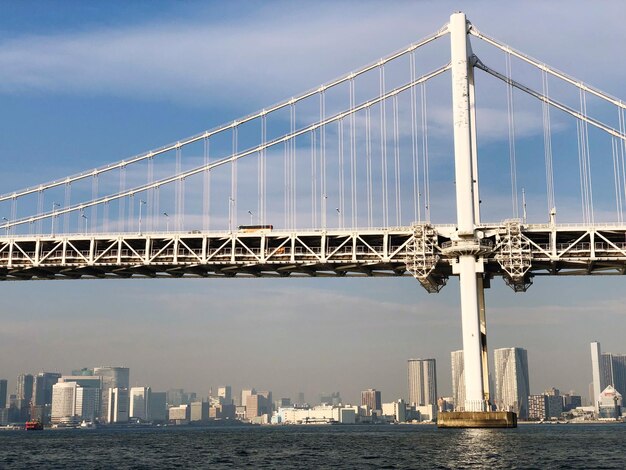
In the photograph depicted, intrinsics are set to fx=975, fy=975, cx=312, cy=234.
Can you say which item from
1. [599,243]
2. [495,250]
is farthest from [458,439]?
[599,243]

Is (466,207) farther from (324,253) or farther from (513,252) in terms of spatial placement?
(324,253)

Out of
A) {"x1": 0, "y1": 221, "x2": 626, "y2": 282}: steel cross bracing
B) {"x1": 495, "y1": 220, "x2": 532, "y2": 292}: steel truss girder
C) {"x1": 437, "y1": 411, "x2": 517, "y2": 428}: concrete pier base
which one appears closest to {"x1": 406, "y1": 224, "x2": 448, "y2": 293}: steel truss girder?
{"x1": 0, "y1": 221, "x2": 626, "y2": 282}: steel cross bracing

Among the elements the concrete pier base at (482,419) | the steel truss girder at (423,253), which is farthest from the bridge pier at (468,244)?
the steel truss girder at (423,253)

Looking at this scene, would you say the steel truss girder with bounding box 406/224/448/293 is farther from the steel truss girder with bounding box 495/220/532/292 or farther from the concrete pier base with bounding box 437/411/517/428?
the concrete pier base with bounding box 437/411/517/428

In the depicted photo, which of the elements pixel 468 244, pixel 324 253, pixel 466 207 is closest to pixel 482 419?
pixel 468 244

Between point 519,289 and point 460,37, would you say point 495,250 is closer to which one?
point 519,289

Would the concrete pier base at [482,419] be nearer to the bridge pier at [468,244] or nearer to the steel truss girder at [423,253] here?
the bridge pier at [468,244]
